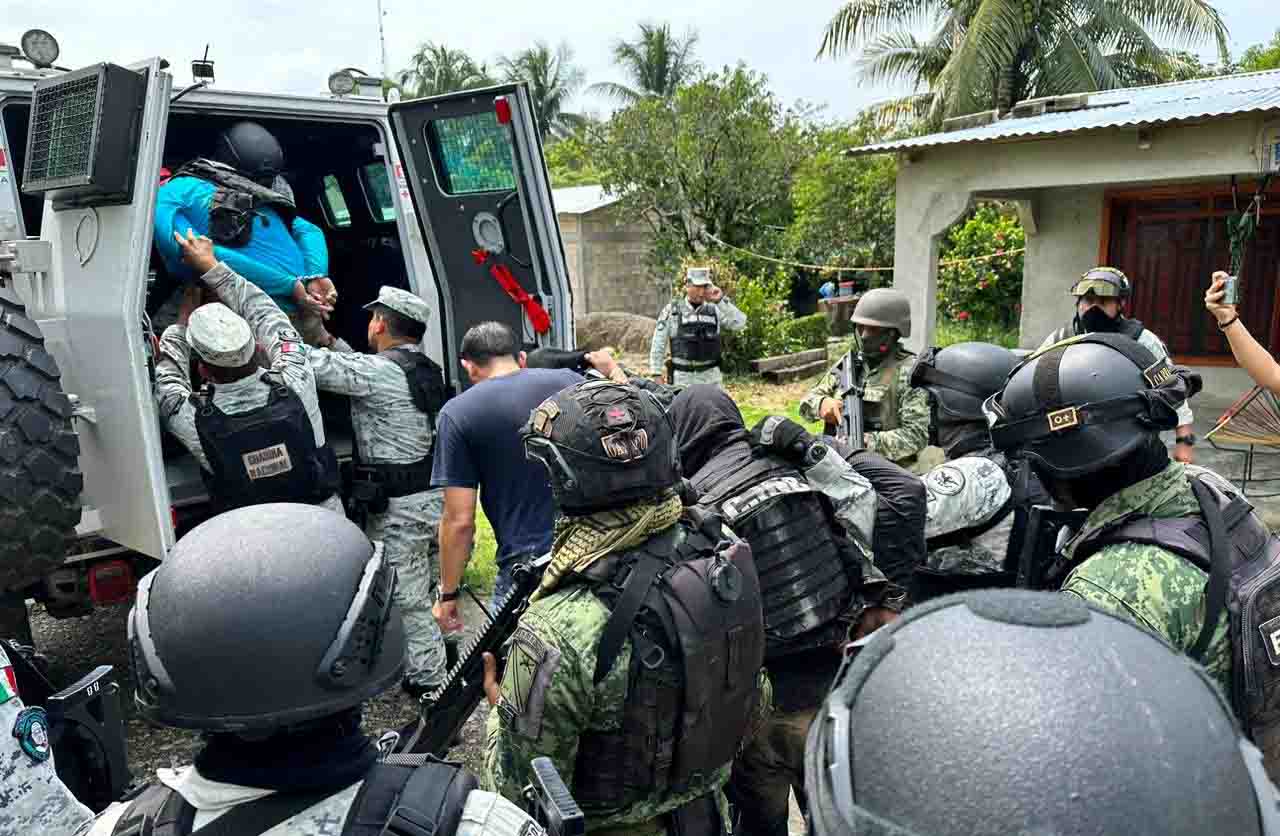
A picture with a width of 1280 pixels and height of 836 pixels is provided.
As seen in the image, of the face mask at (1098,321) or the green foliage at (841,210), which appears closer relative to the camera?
the face mask at (1098,321)

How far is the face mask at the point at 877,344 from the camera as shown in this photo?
445cm

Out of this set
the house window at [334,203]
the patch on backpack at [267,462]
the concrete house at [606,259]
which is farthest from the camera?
the concrete house at [606,259]

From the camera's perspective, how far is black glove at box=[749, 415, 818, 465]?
2449mm

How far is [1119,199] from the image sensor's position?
9.98m

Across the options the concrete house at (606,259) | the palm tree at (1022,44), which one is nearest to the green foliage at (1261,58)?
the palm tree at (1022,44)

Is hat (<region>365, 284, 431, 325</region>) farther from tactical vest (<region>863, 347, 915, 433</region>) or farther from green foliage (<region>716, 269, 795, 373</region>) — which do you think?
green foliage (<region>716, 269, 795, 373</region>)

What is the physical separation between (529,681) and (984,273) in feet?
47.7

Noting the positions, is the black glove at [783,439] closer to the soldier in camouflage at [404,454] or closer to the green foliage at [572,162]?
the soldier in camouflage at [404,454]

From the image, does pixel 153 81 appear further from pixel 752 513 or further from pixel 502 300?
pixel 752 513

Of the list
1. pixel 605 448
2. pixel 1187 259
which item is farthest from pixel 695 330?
pixel 605 448

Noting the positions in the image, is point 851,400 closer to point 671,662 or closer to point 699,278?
point 671,662

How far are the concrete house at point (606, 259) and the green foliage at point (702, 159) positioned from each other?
73.5 inches

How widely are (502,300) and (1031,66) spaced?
17.6 m

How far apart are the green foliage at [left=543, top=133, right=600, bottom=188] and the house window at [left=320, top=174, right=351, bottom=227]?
1134 cm
